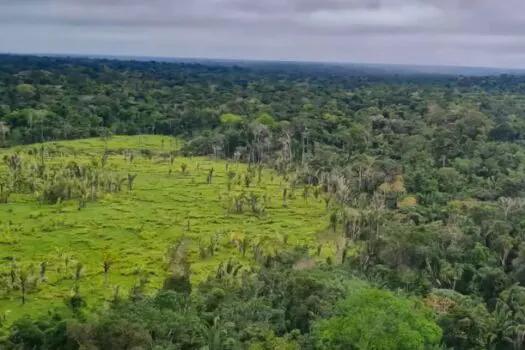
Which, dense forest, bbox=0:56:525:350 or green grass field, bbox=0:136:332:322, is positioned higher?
dense forest, bbox=0:56:525:350

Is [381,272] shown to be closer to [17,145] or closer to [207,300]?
[207,300]

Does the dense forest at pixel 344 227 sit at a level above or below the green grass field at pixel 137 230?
above

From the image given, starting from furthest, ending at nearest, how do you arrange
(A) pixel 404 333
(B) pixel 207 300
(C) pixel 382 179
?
(C) pixel 382 179 < (B) pixel 207 300 < (A) pixel 404 333

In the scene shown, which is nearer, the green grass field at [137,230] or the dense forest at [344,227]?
the dense forest at [344,227]

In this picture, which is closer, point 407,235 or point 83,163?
point 407,235

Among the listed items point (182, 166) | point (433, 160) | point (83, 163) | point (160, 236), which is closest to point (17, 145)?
point (83, 163)
